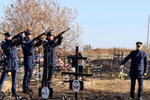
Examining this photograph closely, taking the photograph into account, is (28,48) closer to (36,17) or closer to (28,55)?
(28,55)

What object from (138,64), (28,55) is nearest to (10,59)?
(28,55)

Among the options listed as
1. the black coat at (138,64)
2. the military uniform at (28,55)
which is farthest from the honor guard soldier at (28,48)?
the black coat at (138,64)

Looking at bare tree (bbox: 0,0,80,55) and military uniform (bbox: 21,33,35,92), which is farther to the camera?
bare tree (bbox: 0,0,80,55)

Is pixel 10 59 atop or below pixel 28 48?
below

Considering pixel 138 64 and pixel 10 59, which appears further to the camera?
pixel 138 64

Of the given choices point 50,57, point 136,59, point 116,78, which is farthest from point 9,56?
point 116,78

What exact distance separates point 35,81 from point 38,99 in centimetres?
443

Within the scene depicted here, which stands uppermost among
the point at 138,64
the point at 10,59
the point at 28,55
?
the point at 28,55

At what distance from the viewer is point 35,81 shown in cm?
1147

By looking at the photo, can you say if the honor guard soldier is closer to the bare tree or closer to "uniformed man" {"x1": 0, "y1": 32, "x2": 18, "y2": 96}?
"uniformed man" {"x1": 0, "y1": 32, "x2": 18, "y2": 96}

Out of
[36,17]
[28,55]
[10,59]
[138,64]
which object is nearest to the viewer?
[10,59]

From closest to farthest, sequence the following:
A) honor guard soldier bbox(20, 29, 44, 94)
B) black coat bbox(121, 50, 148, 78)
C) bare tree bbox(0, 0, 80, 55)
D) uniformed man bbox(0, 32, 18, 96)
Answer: uniformed man bbox(0, 32, 18, 96) → honor guard soldier bbox(20, 29, 44, 94) → black coat bbox(121, 50, 148, 78) → bare tree bbox(0, 0, 80, 55)

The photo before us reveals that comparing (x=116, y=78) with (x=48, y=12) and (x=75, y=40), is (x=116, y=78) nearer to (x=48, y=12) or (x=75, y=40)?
(x=75, y=40)

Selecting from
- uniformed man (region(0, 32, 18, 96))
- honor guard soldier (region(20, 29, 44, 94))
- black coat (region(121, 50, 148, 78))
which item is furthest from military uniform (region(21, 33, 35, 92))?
black coat (region(121, 50, 148, 78))
